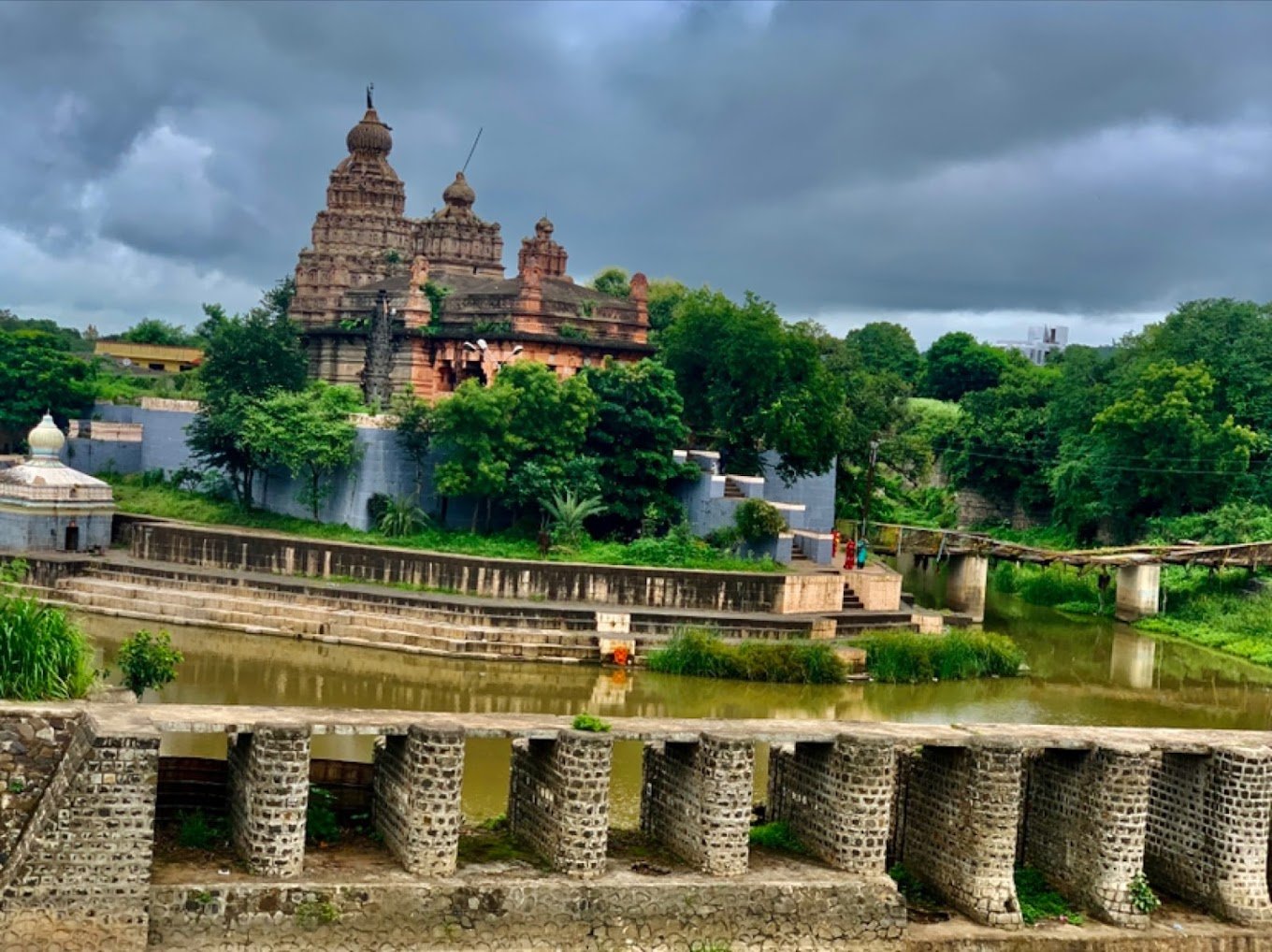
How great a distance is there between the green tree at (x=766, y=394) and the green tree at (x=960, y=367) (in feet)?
101

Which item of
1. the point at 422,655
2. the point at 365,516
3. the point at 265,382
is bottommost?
the point at 422,655

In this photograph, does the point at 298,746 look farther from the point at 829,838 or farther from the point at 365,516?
the point at 365,516

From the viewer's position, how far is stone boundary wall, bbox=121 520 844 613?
92.8ft

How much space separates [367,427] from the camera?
32531mm

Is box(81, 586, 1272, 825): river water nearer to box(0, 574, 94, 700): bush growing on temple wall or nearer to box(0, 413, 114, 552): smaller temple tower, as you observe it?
box(0, 413, 114, 552): smaller temple tower

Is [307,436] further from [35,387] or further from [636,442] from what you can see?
[35,387]

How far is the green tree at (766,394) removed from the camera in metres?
33.8

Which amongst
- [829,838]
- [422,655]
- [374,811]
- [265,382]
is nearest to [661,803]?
[829,838]

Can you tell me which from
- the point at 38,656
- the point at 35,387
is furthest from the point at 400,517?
the point at 38,656

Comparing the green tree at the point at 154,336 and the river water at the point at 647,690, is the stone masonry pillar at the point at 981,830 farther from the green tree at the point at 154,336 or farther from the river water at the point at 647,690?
the green tree at the point at 154,336

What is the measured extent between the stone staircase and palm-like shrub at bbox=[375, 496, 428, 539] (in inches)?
149

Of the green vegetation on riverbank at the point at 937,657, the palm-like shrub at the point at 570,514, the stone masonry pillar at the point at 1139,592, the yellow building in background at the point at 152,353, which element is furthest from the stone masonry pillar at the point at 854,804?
the yellow building in background at the point at 152,353

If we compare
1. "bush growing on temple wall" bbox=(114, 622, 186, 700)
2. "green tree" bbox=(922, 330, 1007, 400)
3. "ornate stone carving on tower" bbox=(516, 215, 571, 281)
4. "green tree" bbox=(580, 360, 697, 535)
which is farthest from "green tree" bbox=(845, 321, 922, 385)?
"bush growing on temple wall" bbox=(114, 622, 186, 700)

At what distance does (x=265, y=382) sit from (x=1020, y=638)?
17.3 meters
